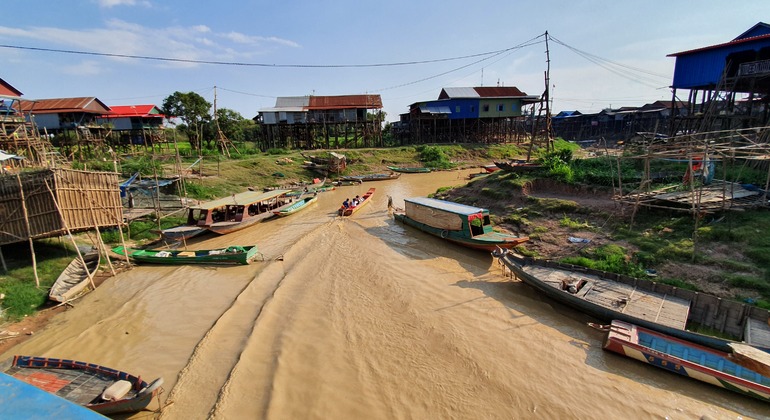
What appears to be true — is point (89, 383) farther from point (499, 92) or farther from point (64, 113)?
point (499, 92)

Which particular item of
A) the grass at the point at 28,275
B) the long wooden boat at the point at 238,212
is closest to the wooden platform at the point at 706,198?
the long wooden boat at the point at 238,212

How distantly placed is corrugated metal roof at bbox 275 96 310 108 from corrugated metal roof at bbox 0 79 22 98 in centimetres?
2447

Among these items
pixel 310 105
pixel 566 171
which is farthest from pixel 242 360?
pixel 310 105

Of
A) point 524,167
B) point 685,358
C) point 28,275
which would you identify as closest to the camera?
point 685,358

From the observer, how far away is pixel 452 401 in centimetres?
739

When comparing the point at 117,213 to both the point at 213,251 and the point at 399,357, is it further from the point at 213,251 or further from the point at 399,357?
the point at 399,357

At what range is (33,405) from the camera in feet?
11.6

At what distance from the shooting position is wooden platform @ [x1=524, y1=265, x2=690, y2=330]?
29.1 feet

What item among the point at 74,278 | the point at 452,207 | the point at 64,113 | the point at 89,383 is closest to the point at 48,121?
the point at 64,113

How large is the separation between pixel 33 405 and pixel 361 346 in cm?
647

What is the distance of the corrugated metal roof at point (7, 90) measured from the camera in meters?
25.9

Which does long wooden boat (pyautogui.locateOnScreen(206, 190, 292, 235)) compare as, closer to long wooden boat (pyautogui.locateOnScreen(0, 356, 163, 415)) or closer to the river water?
the river water

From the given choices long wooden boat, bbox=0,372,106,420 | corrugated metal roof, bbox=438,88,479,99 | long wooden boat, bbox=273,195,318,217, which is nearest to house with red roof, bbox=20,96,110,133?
long wooden boat, bbox=273,195,318,217

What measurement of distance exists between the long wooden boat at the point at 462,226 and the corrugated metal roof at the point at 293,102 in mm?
34652
